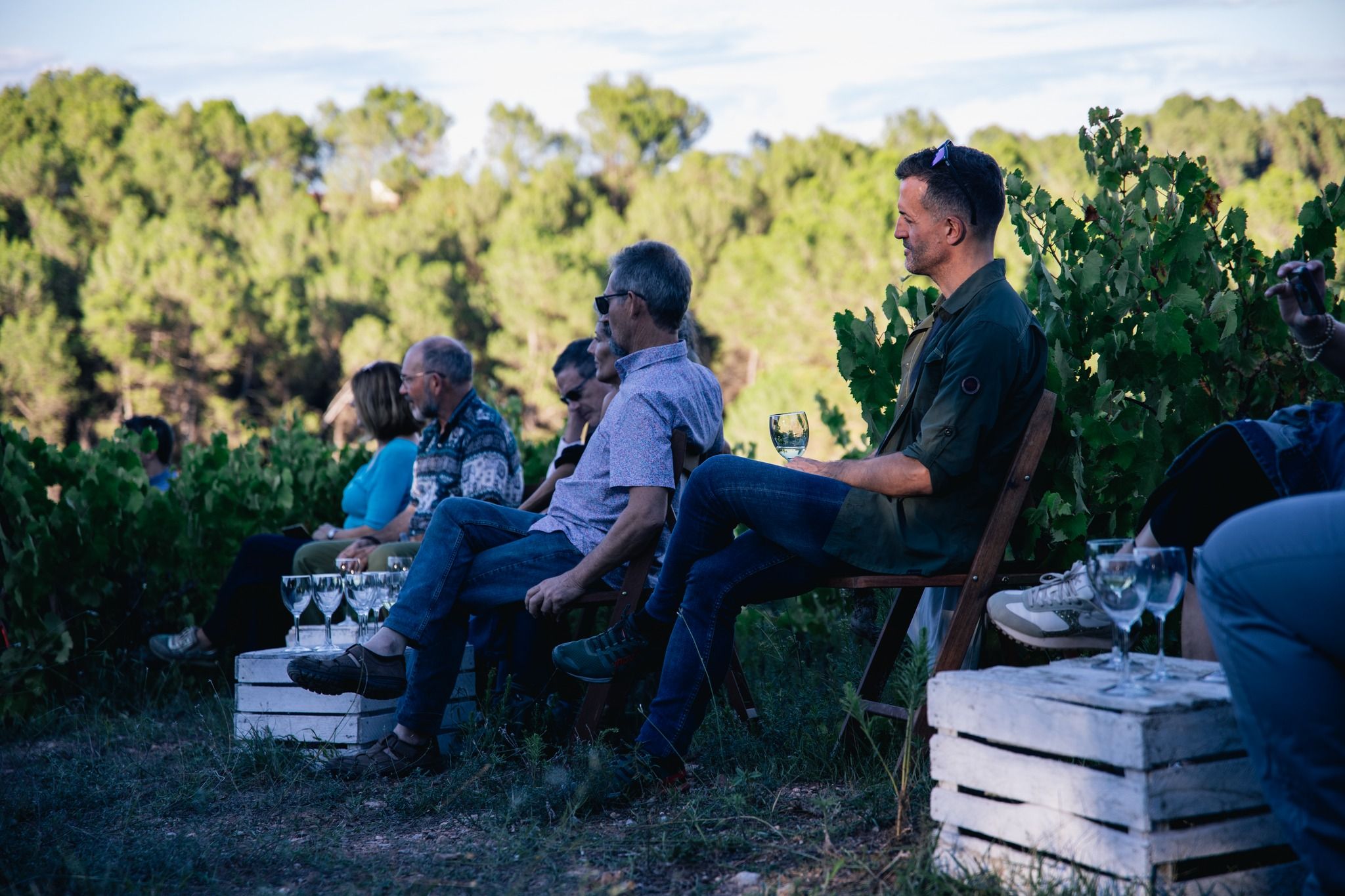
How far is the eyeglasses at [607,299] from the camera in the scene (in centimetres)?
348

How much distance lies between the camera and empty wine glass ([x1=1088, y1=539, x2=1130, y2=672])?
81.9 inches

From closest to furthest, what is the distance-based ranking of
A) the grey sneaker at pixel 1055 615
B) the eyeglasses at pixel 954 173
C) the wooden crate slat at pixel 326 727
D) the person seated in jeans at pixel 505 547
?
the grey sneaker at pixel 1055 615 < the eyeglasses at pixel 954 173 < the person seated in jeans at pixel 505 547 < the wooden crate slat at pixel 326 727

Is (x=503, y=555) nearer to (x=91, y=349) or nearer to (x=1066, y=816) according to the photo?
(x=1066, y=816)

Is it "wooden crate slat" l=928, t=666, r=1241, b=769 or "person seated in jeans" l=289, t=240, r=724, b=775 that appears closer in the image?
"wooden crate slat" l=928, t=666, r=1241, b=769

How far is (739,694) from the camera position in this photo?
3.51 metres

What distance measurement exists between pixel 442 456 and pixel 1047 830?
3.07m

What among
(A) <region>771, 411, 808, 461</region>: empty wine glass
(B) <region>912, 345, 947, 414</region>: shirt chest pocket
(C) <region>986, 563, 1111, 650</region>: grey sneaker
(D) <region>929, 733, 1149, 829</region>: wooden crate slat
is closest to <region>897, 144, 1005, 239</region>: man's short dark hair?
(B) <region>912, 345, 947, 414</region>: shirt chest pocket

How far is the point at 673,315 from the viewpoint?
3516 millimetres

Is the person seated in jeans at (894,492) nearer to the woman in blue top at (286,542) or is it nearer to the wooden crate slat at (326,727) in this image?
the wooden crate slat at (326,727)

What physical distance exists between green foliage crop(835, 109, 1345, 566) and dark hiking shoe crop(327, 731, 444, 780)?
171 cm

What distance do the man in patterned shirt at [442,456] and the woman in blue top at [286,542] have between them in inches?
6.4

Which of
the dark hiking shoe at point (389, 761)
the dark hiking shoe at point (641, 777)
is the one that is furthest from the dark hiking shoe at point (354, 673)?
the dark hiking shoe at point (641, 777)

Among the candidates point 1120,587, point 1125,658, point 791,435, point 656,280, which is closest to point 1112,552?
point 1120,587

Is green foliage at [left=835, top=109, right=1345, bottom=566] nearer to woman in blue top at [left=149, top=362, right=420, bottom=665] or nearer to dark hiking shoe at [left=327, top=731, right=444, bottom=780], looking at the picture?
dark hiking shoe at [left=327, top=731, right=444, bottom=780]
